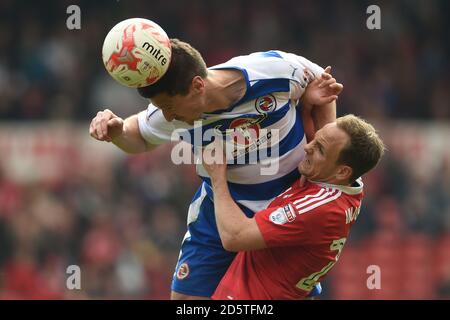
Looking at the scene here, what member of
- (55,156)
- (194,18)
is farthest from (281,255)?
(194,18)

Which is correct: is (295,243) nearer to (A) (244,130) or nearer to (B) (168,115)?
(A) (244,130)

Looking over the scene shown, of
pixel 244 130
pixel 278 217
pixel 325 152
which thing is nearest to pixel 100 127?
pixel 244 130

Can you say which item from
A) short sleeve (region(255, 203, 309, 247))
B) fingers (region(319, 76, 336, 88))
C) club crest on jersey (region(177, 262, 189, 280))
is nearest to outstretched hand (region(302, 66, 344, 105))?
fingers (region(319, 76, 336, 88))

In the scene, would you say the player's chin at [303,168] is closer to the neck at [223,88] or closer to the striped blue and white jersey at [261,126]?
the striped blue and white jersey at [261,126]

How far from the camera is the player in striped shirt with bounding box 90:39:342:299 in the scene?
6.49 metres

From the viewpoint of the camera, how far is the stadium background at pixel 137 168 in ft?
45.1

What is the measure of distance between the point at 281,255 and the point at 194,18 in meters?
10.8

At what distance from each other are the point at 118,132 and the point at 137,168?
24.9 feet

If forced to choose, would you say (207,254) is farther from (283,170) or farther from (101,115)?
(101,115)

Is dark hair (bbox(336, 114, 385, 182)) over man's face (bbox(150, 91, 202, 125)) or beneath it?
beneath

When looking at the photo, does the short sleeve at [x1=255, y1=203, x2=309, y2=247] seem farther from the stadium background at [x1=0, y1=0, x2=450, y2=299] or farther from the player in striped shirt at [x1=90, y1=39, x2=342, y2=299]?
the stadium background at [x1=0, y1=0, x2=450, y2=299]

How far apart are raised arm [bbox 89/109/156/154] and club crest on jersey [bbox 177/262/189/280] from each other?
0.86 m

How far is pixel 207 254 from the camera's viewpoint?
24.1ft

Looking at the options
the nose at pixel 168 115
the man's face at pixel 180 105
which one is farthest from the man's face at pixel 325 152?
the nose at pixel 168 115
